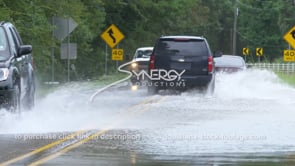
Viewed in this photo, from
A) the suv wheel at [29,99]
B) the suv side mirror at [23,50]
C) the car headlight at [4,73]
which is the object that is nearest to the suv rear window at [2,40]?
the suv side mirror at [23,50]

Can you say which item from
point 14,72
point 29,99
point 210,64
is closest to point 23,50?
point 14,72

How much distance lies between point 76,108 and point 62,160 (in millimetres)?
9219

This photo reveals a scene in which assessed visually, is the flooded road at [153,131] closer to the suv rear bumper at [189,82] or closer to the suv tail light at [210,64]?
the suv rear bumper at [189,82]

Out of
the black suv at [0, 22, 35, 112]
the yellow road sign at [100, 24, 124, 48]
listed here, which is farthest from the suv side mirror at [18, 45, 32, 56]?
the yellow road sign at [100, 24, 124, 48]

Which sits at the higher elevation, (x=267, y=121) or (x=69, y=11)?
(x=69, y=11)

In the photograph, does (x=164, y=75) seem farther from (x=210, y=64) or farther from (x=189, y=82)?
(x=210, y=64)

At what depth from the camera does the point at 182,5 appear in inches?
2336

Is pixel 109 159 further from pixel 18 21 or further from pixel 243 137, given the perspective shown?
pixel 18 21

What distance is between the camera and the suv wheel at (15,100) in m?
14.5

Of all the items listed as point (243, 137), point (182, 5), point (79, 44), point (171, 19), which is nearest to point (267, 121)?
point (243, 137)

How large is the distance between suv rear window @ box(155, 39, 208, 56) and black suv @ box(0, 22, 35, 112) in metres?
7.57

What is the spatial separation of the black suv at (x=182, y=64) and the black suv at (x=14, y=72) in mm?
7404

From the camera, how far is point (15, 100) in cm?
1470

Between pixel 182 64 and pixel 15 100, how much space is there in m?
10.6
